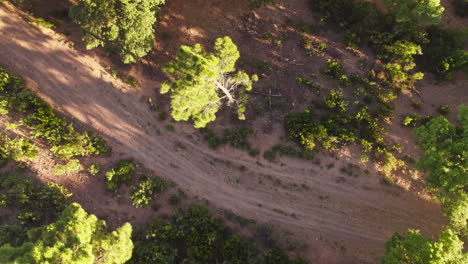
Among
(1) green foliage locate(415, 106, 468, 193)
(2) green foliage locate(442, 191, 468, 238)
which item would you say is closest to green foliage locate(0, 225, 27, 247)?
(1) green foliage locate(415, 106, 468, 193)

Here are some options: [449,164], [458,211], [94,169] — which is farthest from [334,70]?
[94,169]

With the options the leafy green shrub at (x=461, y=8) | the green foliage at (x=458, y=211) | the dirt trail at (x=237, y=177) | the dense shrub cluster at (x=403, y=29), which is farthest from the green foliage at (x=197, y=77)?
the leafy green shrub at (x=461, y=8)

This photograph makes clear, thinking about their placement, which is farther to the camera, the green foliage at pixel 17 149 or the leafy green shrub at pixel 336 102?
the leafy green shrub at pixel 336 102

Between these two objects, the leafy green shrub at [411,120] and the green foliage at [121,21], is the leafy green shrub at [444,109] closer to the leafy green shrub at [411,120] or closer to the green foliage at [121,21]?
the leafy green shrub at [411,120]

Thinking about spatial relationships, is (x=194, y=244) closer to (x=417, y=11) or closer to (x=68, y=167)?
(x=68, y=167)

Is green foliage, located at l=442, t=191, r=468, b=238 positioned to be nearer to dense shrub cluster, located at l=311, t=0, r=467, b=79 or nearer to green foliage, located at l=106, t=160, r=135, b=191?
dense shrub cluster, located at l=311, t=0, r=467, b=79

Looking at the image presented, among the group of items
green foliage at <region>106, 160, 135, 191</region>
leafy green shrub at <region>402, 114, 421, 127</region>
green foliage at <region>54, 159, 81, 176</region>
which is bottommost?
green foliage at <region>54, 159, 81, 176</region>
